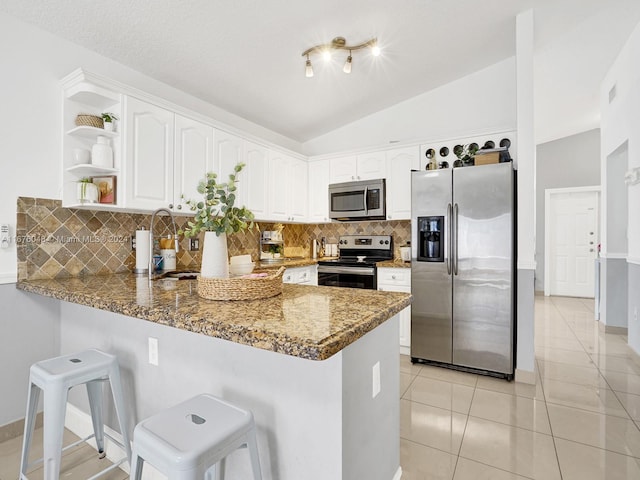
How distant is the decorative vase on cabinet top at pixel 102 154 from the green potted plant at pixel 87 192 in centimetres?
15

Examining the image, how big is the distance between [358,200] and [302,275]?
43.8 inches

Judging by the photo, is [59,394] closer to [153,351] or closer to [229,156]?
[153,351]

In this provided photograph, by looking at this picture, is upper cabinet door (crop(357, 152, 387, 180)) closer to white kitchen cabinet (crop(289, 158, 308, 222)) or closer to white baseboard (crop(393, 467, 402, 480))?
white kitchen cabinet (crop(289, 158, 308, 222))

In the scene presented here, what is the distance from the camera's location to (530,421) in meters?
2.25

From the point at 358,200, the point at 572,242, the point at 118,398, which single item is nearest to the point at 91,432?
the point at 118,398

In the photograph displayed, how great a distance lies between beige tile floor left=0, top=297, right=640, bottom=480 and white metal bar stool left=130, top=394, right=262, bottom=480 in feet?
3.42

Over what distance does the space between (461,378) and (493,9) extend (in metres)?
3.16

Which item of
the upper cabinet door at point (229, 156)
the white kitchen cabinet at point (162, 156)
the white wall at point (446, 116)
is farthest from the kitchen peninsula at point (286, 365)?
the white wall at point (446, 116)

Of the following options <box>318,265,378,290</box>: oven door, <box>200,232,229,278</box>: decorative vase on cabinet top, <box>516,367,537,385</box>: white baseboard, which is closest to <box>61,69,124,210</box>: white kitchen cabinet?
<box>200,232,229,278</box>: decorative vase on cabinet top

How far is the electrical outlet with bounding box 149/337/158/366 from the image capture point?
164 cm

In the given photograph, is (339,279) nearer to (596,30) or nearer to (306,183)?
(306,183)

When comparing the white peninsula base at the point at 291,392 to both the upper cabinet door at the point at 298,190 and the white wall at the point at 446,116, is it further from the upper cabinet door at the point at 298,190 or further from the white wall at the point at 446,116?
the white wall at the point at 446,116

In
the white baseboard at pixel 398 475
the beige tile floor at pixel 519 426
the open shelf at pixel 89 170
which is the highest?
the open shelf at pixel 89 170

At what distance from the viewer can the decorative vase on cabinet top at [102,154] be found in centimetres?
228
